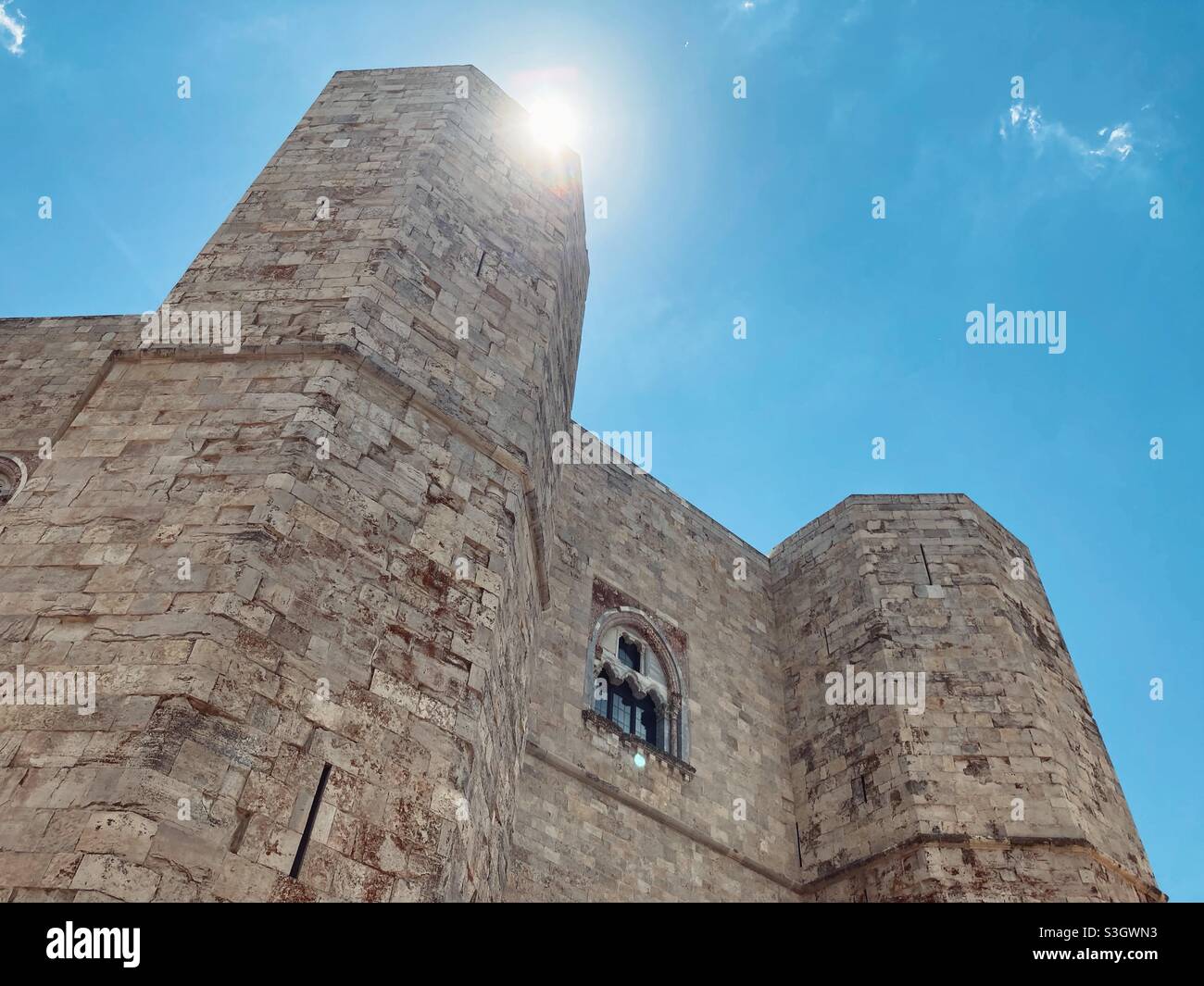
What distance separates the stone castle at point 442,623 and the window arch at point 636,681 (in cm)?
5

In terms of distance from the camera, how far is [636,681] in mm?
10250

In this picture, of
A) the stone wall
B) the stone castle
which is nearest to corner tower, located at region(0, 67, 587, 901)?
the stone castle

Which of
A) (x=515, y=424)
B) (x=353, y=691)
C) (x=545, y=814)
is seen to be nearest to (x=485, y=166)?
(x=515, y=424)

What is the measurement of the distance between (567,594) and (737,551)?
400cm

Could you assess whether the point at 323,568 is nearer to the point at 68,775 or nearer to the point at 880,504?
the point at 68,775

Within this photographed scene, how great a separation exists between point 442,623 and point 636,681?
18.5 feet

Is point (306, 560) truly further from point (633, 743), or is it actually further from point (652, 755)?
point (652, 755)

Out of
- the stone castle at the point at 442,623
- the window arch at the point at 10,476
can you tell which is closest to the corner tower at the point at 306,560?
the stone castle at the point at 442,623

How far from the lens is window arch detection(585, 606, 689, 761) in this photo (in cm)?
987

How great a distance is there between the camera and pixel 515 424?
639cm

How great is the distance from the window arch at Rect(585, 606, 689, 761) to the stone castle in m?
0.05

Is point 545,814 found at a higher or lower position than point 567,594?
lower

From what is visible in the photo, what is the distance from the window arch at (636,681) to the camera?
9.87 meters

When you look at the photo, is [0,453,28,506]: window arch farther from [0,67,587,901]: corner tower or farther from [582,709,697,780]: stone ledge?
[582,709,697,780]: stone ledge
